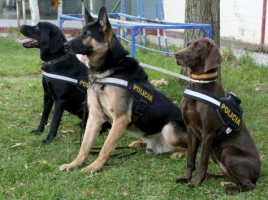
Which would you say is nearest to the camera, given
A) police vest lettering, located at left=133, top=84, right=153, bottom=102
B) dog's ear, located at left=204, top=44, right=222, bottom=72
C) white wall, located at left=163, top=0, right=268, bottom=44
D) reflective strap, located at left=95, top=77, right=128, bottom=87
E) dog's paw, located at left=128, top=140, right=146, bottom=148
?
dog's ear, located at left=204, top=44, right=222, bottom=72

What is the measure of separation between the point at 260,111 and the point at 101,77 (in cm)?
288

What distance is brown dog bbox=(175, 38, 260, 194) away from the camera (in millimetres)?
4094

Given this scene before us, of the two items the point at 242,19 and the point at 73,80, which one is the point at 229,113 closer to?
the point at 73,80

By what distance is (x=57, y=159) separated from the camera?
511cm

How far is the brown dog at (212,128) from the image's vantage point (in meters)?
Result: 4.09

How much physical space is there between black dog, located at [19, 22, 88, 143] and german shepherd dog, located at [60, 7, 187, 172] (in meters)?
0.73

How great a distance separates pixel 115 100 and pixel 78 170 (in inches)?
29.1

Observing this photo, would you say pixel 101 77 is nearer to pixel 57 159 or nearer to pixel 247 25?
pixel 57 159

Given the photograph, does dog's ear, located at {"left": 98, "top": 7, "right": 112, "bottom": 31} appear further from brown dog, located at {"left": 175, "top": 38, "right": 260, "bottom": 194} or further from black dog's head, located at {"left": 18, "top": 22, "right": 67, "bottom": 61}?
black dog's head, located at {"left": 18, "top": 22, "right": 67, "bottom": 61}

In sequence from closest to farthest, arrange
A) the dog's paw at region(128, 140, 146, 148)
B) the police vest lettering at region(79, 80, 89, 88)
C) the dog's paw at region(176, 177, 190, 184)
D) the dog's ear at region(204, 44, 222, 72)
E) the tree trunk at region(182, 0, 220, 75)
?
the dog's ear at region(204, 44, 222, 72), the dog's paw at region(176, 177, 190, 184), the dog's paw at region(128, 140, 146, 148), the police vest lettering at region(79, 80, 89, 88), the tree trunk at region(182, 0, 220, 75)

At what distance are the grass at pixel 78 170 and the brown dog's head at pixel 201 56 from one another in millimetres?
1016

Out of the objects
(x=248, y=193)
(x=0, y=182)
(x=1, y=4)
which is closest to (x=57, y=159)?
(x=0, y=182)

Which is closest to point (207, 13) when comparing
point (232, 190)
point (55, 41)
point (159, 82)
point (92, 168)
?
point (159, 82)

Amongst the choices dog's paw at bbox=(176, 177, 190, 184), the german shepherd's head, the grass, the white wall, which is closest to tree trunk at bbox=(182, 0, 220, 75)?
the grass
